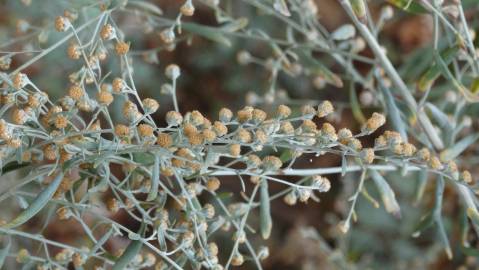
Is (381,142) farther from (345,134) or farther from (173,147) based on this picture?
(173,147)

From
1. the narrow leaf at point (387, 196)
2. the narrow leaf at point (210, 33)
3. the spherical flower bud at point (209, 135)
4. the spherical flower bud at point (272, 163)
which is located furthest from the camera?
the narrow leaf at point (210, 33)

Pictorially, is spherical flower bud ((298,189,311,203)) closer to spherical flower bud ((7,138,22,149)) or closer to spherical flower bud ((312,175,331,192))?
spherical flower bud ((312,175,331,192))

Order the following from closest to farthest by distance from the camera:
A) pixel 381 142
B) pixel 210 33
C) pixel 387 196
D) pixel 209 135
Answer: pixel 209 135 → pixel 381 142 → pixel 387 196 → pixel 210 33

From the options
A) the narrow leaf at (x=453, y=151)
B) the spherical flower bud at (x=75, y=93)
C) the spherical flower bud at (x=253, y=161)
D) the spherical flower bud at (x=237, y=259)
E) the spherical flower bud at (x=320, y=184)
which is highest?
the spherical flower bud at (x=75, y=93)

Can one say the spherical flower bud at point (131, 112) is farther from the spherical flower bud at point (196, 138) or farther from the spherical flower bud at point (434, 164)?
the spherical flower bud at point (434, 164)

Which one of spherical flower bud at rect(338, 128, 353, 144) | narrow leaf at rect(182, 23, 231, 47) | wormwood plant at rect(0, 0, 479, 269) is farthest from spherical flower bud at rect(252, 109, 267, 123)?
narrow leaf at rect(182, 23, 231, 47)

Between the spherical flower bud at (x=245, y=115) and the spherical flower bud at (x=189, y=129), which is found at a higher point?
the spherical flower bud at (x=189, y=129)

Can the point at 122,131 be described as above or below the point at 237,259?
above

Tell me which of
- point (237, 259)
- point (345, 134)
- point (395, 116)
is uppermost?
point (345, 134)

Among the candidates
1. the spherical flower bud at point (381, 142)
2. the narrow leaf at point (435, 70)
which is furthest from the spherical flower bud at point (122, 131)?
the narrow leaf at point (435, 70)

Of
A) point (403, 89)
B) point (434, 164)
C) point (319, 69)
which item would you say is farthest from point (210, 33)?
point (434, 164)
